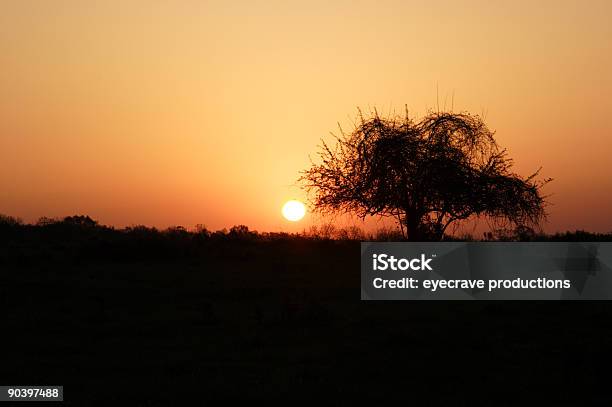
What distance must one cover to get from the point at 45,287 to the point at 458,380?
17.3 m

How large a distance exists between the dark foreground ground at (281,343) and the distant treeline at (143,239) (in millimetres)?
5900

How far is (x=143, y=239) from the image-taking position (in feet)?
132

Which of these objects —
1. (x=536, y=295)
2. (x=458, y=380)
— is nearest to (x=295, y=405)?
(x=458, y=380)

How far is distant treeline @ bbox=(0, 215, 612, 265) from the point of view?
123 ft

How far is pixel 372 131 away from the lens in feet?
126

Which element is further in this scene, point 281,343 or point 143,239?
point 143,239

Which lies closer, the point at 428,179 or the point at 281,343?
the point at 281,343

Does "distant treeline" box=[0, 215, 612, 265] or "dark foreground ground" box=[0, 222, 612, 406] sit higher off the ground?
"distant treeline" box=[0, 215, 612, 265]

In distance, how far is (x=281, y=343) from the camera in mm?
17141

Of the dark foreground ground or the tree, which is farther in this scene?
the tree

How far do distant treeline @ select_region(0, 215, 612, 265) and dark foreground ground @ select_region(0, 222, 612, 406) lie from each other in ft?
19.4

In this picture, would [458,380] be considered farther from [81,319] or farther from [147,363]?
[81,319]

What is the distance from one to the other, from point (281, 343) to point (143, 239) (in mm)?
24207

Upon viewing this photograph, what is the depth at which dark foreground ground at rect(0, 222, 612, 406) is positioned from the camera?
1284cm
